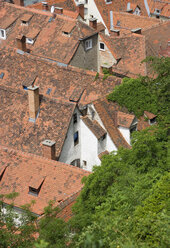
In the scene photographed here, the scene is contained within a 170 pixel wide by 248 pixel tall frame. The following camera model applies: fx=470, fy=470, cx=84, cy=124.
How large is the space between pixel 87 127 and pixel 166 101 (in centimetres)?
814

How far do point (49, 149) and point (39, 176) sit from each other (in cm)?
275

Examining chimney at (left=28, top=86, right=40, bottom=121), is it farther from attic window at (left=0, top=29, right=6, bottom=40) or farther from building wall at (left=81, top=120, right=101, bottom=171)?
attic window at (left=0, top=29, right=6, bottom=40)

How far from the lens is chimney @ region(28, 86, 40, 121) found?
42125 millimetres

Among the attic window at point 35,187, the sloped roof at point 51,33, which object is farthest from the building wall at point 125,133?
the sloped roof at point 51,33

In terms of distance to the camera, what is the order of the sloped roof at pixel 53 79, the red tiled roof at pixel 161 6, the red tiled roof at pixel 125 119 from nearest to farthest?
the red tiled roof at pixel 125 119
the sloped roof at pixel 53 79
the red tiled roof at pixel 161 6

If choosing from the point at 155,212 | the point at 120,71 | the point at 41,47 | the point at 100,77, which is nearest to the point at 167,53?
the point at 120,71

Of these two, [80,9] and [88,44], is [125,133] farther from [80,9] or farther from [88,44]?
[80,9]

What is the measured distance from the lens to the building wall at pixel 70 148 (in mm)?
42281

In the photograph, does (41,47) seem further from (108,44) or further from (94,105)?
(94,105)

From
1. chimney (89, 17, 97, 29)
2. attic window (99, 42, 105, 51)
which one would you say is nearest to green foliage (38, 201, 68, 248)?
attic window (99, 42, 105, 51)

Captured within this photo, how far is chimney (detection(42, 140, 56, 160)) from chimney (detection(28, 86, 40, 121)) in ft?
14.5

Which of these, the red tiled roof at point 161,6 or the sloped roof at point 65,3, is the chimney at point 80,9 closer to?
the sloped roof at point 65,3

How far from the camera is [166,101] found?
4494 centimetres

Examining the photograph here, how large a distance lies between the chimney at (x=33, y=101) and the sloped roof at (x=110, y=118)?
542 centimetres
